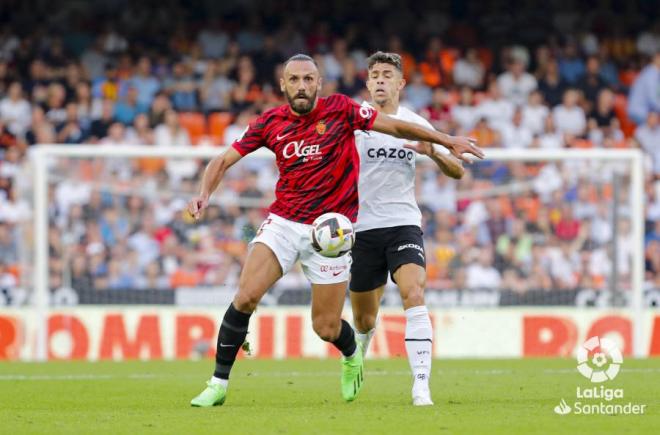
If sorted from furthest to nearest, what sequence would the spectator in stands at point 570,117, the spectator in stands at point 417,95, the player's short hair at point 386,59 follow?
the spectator in stands at point 417,95 → the spectator in stands at point 570,117 → the player's short hair at point 386,59

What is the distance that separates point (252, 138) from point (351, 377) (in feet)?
6.22

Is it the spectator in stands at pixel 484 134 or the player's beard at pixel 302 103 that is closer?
the player's beard at pixel 302 103

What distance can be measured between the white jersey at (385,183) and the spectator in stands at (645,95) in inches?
499

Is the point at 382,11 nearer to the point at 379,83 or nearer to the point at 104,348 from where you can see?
the point at 104,348

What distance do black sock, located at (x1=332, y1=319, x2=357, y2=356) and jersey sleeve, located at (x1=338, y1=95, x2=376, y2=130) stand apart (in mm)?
1473

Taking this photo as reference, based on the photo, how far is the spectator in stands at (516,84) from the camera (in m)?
22.5

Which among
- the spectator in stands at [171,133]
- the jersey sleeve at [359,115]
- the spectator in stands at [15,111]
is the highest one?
the spectator in stands at [15,111]

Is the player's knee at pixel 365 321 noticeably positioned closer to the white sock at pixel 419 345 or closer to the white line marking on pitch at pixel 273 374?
the white sock at pixel 419 345

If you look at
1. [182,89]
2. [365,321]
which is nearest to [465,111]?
[182,89]

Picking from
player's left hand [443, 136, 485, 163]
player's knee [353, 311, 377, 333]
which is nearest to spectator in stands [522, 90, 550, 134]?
player's knee [353, 311, 377, 333]

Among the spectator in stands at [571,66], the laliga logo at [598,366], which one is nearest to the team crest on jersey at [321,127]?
the laliga logo at [598,366]

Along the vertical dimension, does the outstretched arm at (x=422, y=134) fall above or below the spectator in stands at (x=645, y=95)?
below

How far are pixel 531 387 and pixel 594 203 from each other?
725 centimetres

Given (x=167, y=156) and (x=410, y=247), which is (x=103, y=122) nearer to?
(x=167, y=156)
